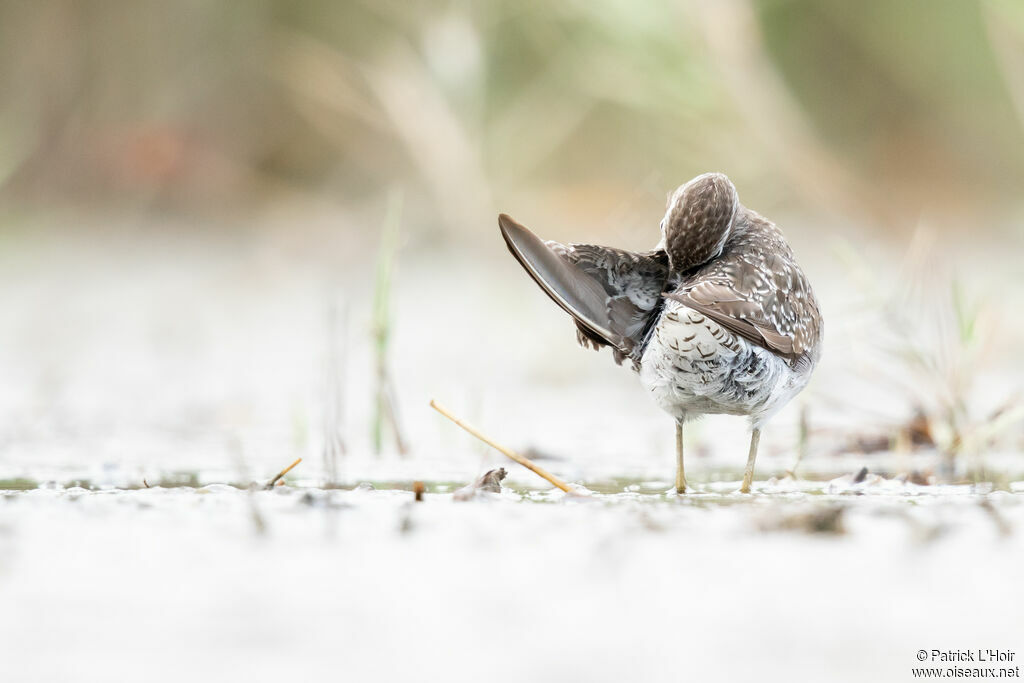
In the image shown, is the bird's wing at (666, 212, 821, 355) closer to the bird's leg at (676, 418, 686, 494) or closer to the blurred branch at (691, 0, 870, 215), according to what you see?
the bird's leg at (676, 418, 686, 494)

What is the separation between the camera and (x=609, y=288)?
15.1 feet

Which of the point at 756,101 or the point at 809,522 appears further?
the point at 756,101

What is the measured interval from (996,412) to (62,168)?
7.65 metres

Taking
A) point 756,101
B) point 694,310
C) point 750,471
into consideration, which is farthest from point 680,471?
point 756,101

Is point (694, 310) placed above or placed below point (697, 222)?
below

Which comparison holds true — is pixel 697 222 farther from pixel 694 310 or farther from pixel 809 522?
pixel 809 522

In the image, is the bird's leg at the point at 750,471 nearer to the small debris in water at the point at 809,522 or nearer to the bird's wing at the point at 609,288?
the bird's wing at the point at 609,288

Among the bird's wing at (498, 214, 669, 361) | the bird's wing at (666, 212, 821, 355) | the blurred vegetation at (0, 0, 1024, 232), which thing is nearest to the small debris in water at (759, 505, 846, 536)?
the bird's wing at (666, 212, 821, 355)

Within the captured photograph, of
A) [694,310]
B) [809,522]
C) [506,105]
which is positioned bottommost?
[809,522]

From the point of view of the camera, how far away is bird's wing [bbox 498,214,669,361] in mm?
4438

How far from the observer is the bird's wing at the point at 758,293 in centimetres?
415

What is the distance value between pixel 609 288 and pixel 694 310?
1.68ft

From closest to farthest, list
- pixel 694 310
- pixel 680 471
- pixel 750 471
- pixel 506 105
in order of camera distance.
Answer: pixel 694 310 < pixel 680 471 < pixel 750 471 < pixel 506 105

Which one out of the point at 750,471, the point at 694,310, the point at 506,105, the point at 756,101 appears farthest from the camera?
the point at 506,105
